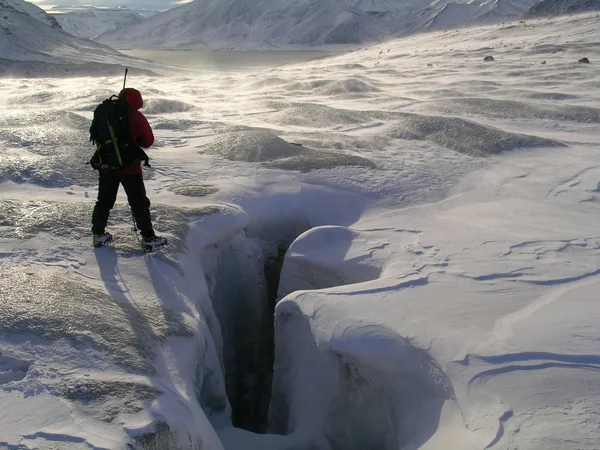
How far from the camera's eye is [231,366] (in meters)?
5.80

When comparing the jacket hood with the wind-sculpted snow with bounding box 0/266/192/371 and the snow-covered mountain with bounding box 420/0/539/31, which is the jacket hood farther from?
the snow-covered mountain with bounding box 420/0/539/31

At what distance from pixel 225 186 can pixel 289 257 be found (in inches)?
70.9

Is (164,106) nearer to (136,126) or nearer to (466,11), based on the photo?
(136,126)

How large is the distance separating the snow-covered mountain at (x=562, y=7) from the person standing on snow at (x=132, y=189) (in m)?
69.0

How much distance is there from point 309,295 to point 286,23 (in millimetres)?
162607

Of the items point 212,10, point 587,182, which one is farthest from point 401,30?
point 587,182

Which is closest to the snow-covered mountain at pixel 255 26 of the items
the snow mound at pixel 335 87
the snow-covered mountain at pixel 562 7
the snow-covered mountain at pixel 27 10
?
the snow-covered mountain at pixel 562 7

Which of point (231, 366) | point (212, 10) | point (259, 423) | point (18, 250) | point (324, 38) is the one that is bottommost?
point (259, 423)

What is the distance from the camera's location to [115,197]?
4.68m

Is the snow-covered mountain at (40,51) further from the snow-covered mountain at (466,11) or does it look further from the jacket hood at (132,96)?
the snow-covered mountain at (466,11)

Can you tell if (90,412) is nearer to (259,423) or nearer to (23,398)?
(23,398)

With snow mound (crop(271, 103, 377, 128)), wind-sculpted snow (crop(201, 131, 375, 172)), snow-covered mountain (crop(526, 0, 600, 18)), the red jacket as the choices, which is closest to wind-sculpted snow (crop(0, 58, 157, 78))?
snow mound (crop(271, 103, 377, 128))

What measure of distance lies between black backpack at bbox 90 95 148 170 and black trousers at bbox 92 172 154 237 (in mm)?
153

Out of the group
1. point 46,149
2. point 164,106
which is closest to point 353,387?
point 46,149
